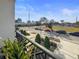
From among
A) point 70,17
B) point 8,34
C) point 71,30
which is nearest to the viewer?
point 8,34

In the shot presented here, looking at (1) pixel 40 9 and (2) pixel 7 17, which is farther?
(1) pixel 40 9

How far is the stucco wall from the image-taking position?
2.44 m

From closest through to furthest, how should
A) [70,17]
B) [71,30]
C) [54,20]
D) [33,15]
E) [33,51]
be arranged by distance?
[33,51] → [33,15] → [70,17] → [54,20] → [71,30]

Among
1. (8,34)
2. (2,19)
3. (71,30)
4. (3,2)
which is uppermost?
(3,2)

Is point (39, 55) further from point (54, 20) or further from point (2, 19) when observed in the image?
point (54, 20)

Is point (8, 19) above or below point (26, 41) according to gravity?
above

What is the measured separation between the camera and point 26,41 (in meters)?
2.34

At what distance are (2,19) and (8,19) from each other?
0.08 m

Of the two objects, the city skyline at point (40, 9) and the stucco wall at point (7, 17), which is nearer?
the stucco wall at point (7, 17)

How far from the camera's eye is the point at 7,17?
8.07 feet

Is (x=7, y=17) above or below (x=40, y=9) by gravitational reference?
below

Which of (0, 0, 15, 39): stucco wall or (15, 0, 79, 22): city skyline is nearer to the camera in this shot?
(0, 0, 15, 39): stucco wall

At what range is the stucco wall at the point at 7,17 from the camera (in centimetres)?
244

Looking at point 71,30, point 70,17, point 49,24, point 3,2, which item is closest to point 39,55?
point 3,2
